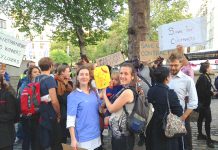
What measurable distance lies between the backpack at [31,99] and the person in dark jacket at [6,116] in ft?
2.17

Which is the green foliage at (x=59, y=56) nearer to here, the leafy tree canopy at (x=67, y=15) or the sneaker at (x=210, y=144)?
the leafy tree canopy at (x=67, y=15)

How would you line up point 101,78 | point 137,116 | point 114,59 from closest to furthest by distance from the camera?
point 137,116 → point 101,78 → point 114,59

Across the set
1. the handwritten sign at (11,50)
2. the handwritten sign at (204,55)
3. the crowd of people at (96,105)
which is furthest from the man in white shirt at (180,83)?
the handwritten sign at (204,55)

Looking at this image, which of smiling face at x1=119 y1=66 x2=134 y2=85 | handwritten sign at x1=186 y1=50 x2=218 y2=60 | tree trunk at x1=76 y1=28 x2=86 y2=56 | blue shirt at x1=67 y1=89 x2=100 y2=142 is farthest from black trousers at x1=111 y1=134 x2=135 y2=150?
handwritten sign at x1=186 y1=50 x2=218 y2=60

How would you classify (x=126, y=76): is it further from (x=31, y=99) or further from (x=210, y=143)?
(x=210, y=143)

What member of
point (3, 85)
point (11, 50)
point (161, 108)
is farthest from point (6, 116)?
point (161, 108)

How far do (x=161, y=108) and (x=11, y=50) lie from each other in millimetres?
2814

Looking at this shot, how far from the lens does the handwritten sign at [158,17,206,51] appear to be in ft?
21.6

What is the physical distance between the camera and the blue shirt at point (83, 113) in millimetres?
3857

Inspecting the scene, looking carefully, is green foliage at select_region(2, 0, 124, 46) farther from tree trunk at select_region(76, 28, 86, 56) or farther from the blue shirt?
the blue shirt

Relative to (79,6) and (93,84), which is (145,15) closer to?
(93,84)

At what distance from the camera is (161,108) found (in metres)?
4.20

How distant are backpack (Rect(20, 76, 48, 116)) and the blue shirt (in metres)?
1.23

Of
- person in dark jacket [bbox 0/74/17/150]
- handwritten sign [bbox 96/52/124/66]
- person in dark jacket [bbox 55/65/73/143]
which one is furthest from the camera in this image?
handwritten sign [bbox 96/52/124/66]
